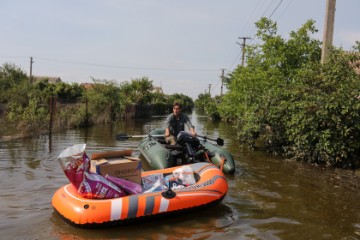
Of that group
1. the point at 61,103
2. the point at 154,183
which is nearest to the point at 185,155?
the point at 154,183

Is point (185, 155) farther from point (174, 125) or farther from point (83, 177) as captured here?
point (83, 177)

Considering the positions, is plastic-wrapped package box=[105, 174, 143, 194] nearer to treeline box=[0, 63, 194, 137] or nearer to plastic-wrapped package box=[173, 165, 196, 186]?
plastic-wrapped package box=[173, 165, 196, 186]

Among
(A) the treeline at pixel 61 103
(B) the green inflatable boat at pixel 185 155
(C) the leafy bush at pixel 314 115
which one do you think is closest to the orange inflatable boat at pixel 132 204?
(B) the green inflatable boat at pixel 185 155

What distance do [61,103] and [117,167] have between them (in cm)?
1732

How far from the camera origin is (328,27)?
11.4 meters

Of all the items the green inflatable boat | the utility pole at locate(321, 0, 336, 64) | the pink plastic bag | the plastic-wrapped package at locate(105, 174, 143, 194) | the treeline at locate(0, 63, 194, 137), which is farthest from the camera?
the treeline at locate(0, 63, 194, 137)

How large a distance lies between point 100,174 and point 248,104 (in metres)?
9.54

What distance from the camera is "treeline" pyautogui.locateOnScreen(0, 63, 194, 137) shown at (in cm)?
1456

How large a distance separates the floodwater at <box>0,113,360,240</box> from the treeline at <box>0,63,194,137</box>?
15.7 feet

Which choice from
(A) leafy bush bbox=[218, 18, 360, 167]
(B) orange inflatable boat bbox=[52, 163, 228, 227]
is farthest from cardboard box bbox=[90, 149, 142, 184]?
(A) leafy bush bbox=[218, 18, 360, 167]

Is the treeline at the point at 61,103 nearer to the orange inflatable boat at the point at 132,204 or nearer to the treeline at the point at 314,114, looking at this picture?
the treeline at the point at 314,114

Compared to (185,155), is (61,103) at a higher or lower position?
higher

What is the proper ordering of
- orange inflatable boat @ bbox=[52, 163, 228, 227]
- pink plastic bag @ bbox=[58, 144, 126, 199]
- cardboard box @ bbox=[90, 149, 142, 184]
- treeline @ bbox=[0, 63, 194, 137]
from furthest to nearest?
treeline @ bbox=[0, 63, 194, 137]
cardboard box @ bbox=[90, 149, 142, 184]
pink plastic bag @ bbox=[58, 144, 126, 199]
orange inflatable boat @ bbox=[52, 163, 228, 227]

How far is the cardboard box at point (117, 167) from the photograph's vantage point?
5.60m
